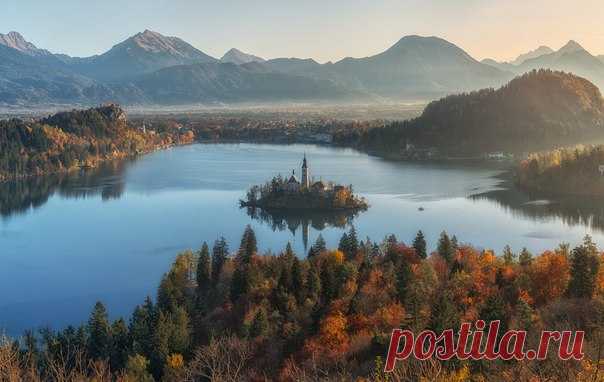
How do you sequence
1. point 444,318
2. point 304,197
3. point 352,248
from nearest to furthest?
point 444,318, point 352,248, point 304,197

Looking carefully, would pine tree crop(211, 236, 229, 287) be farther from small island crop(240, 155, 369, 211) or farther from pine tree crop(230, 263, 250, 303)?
small island crop(240, 155, 369, 211)

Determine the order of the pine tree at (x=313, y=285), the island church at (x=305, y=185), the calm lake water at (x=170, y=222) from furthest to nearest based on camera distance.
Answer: the island church at (x=305, y=185), the calm lake water at (x=170, y=222), the pine tree at (x=313, y=285)

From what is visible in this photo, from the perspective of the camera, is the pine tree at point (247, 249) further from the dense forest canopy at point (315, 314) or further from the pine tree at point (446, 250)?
the pine tree at point (446, 250)

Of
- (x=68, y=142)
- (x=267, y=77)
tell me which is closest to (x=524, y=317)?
(x=68, y=142)

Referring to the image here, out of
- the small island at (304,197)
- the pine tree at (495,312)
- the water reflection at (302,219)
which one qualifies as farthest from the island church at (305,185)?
the pine tree at (495,312)

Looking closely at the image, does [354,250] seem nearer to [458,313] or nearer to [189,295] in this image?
[189,295]

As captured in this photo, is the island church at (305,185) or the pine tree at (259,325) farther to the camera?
the island church at (305,185)

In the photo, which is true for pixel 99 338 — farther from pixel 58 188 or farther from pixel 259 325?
pixel 58 188

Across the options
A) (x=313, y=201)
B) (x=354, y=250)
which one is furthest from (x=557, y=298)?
(x=313, y=201)
